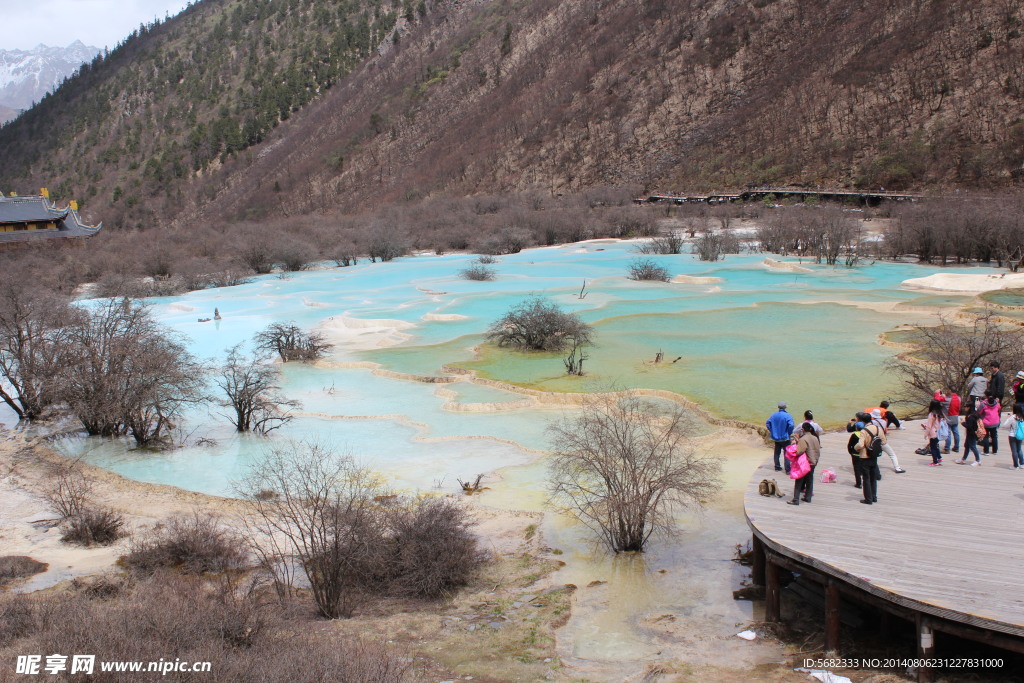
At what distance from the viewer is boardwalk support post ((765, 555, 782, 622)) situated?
7723 millimetres

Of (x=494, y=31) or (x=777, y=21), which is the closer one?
(x=777, y=21)

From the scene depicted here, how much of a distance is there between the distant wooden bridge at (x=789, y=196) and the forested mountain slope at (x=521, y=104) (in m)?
1.75

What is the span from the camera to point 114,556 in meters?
9.97

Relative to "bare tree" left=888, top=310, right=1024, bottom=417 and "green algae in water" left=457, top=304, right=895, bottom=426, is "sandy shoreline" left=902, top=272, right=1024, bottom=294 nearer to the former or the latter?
"green algae in water" left=457, top=304, right=895, bottom=426

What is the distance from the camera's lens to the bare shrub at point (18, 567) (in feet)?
30.5

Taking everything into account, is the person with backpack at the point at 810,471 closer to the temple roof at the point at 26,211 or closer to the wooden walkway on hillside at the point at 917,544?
the wooden walkway on hillside at the point at 917,544

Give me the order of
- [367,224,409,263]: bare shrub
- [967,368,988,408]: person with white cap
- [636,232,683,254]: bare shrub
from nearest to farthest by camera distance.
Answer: [967,368,988,408]: person with white cap → [636,232,683,254]: bare shrub → [367,224,409,263]: bare shrub

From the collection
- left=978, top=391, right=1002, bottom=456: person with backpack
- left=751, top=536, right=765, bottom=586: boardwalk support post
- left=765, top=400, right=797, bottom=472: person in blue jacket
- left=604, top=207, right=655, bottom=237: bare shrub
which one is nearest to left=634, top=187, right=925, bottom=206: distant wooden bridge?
left=604, top=207, right=655, bottom=237: bare shrub

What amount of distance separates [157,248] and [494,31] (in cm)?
4852

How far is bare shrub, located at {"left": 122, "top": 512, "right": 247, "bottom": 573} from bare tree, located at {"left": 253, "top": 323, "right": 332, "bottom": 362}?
10.7m

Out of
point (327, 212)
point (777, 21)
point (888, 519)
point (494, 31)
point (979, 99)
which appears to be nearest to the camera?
point (888, 519)

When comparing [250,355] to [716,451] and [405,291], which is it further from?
[716,451]

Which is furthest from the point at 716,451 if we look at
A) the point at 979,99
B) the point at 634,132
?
the point at 634,132

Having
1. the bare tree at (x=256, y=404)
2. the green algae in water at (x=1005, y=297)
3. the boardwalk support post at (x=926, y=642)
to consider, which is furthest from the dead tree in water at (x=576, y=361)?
the green algae in water at (x=1005, y=297)
